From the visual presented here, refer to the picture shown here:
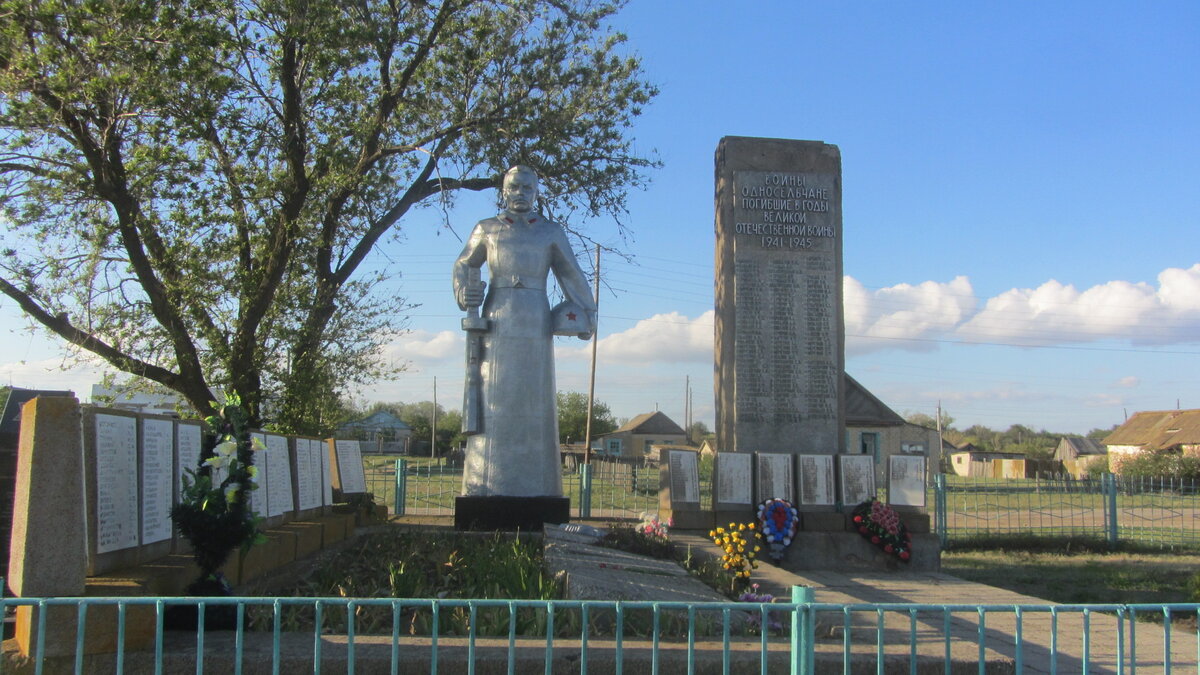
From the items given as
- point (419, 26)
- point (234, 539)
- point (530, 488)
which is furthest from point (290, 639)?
point (419, 26)

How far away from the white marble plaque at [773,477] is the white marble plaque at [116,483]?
710 centimetres

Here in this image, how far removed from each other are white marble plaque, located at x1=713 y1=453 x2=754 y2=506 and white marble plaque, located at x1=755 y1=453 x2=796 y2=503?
0.10 meters

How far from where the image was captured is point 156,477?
5.07 metres

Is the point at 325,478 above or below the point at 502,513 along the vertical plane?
above

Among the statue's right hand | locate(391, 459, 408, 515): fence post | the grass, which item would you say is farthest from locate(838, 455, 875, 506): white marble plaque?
locate(391, 459, 408, 515): fence post

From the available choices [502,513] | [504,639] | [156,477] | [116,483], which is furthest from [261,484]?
[504,639]

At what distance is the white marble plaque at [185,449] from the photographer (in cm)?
536

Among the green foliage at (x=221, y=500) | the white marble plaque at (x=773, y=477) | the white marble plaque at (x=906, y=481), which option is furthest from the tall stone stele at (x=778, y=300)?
the green foliage at (x=221, y=500)

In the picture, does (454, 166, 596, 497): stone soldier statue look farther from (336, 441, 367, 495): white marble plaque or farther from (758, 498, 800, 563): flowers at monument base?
(758, 498, 800, 563): flowers at monument base

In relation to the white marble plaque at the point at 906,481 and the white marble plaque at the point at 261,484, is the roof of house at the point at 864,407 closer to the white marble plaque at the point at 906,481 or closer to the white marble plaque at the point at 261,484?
the white marble plaque at the point at 906,481

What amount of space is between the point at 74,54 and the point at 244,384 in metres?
4.08

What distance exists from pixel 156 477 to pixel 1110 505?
526 inches

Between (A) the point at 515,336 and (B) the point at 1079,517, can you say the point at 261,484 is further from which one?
(B) the point at 1079,517

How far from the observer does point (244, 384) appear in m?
11.8
